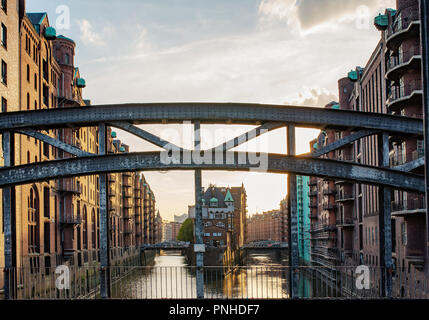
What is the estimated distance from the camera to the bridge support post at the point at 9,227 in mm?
13695

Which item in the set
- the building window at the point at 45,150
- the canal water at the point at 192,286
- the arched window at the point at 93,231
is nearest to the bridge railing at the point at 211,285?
the canal water at the point at 192,286

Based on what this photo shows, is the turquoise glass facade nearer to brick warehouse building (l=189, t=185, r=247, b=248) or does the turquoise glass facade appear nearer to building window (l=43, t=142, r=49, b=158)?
brick warehouse building (l=189, t=185, r=247, b=248)

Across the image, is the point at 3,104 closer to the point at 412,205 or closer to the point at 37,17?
the point at 37,17

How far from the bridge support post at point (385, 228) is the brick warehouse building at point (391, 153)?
143cm

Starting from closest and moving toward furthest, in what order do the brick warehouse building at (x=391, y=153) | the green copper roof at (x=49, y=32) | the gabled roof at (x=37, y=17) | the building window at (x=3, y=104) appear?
the brick warehouse building at (x=391, y=153) → the building window at (x=3, y=104) → the green copper roof at (x=49, y=32) → the gabled roof at (x=37, y=17)

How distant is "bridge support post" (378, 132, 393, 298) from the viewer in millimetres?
13742

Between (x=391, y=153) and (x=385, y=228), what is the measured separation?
66.6ft

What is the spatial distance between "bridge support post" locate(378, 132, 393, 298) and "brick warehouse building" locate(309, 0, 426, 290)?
1.43 metres

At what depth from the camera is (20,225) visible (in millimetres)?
30281

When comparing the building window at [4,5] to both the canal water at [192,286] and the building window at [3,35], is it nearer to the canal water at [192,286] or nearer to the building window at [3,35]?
the building window at [3,35]

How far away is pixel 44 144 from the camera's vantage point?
3766cm

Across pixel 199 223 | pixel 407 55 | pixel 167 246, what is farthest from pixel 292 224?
pixel 167 246
